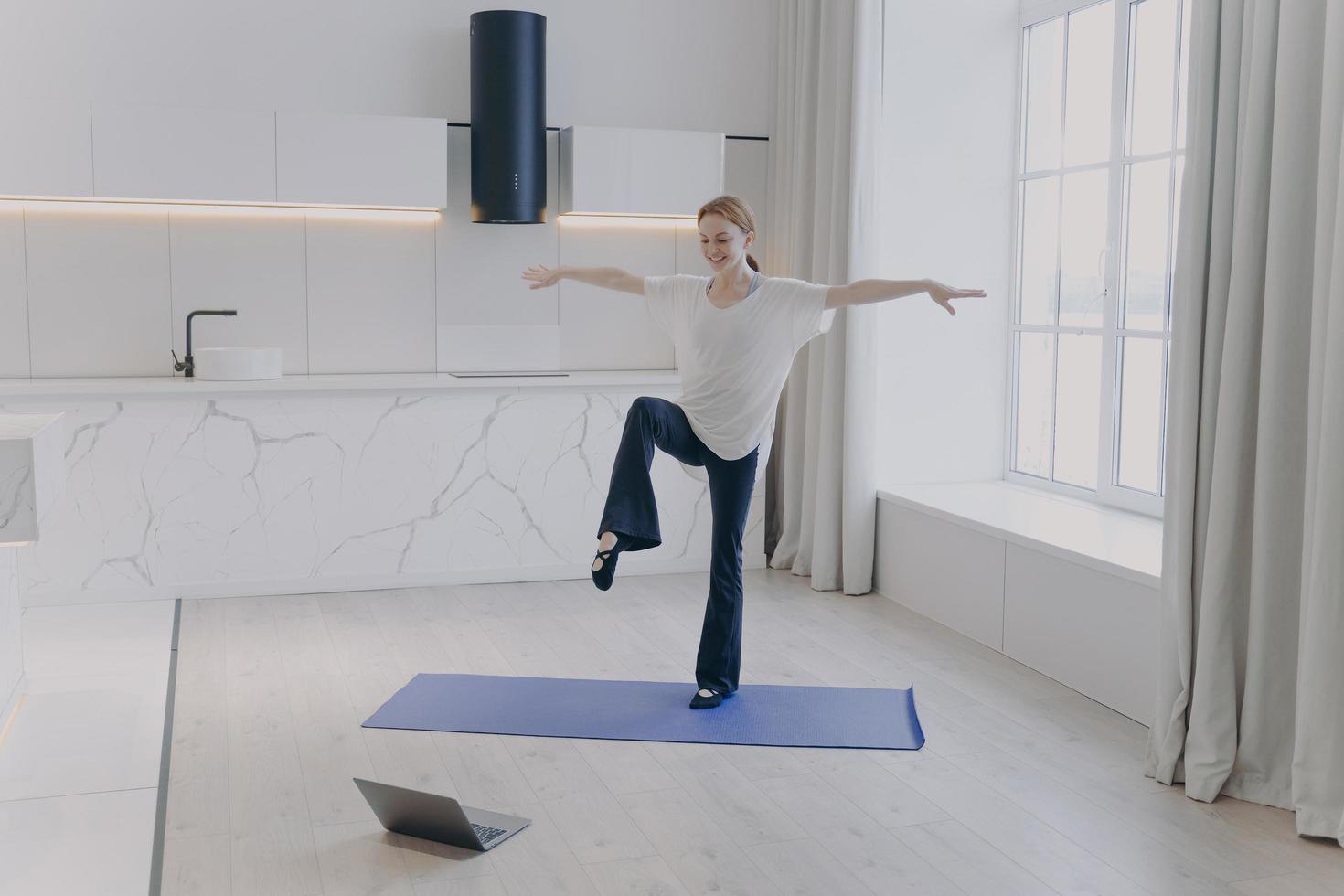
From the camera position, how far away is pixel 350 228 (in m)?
5.40

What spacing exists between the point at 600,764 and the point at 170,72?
3.56 meters

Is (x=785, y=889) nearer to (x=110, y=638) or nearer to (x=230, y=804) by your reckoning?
(x=230, y=804)

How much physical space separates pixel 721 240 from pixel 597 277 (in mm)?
525

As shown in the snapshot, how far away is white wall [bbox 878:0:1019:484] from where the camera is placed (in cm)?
517

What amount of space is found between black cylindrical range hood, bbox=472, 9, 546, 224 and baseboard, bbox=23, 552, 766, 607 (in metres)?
1.50

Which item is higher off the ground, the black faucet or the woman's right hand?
the woman's right hand

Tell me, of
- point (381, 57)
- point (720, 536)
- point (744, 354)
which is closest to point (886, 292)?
point (744, 354)

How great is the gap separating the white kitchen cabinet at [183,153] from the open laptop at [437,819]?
2.99 meters

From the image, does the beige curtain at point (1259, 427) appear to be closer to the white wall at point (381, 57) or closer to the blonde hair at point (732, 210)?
the blonde hair at point (732, 210)

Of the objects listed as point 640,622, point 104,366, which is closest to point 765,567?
point 640,622

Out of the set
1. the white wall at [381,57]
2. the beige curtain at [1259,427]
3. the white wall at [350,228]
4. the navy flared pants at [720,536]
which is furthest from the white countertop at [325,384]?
the beige curtain at [1259,427]

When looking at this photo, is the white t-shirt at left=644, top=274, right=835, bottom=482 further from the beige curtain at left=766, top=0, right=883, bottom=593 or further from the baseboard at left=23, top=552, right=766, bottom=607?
the beige curtain at left=766, top=0, right=883, bottom=593

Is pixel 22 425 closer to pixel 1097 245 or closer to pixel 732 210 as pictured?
pixel 732 210

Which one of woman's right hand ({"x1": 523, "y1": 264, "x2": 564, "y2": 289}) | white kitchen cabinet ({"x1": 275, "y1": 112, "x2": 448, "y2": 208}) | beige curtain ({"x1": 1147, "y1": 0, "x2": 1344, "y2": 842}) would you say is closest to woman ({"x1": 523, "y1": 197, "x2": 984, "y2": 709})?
woman's right hand ({"x1": 523, "y1": 264, "x2": 564, "y2": 289})
